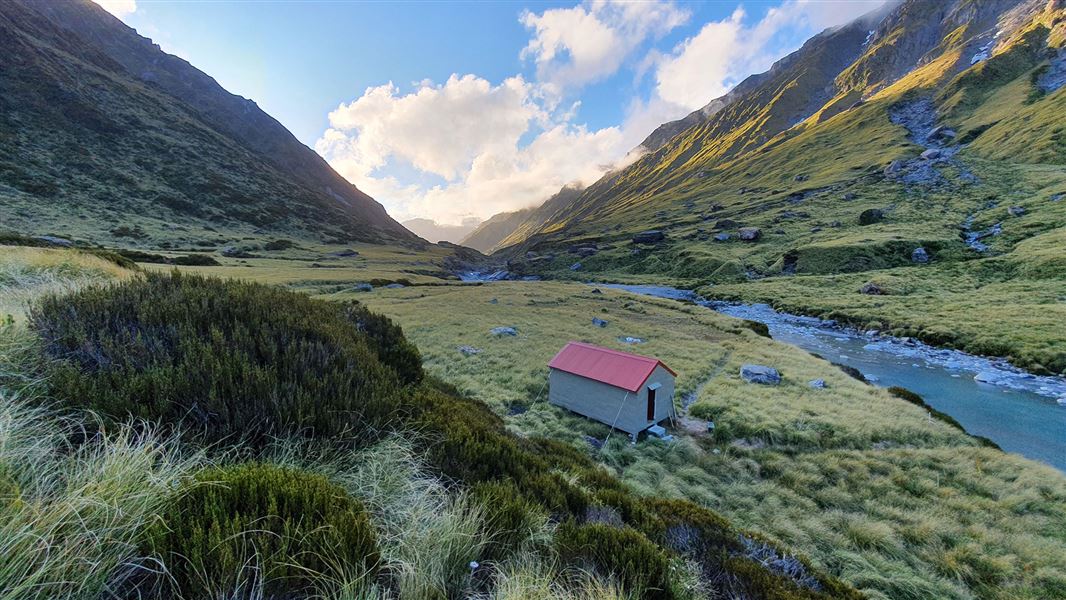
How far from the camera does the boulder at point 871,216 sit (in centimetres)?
8533

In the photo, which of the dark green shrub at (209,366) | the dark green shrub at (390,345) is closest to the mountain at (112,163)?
the dark green shrub at (390,345)

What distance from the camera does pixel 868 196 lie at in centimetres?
10144

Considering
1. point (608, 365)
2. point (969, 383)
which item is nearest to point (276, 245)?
point (608, 365)

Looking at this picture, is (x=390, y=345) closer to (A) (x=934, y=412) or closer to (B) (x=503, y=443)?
(B) (x=503, y=443)

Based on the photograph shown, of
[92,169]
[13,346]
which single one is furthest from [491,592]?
[92,169]

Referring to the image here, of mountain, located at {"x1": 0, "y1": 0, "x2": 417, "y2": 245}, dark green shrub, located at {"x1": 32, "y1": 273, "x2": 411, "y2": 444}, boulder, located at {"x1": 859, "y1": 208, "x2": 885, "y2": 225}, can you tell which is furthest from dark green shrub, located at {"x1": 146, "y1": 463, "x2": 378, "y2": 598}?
boulder, located at {"x1": 859, "y1": 208, "x2": 885, "y2": 225}

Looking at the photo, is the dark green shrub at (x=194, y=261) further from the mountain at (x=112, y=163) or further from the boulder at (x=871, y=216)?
the boulder at (x=871, y=216)

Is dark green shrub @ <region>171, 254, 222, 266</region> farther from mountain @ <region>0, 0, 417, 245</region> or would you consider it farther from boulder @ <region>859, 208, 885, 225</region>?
boulder @ <region>859, 208, 885, 225</region>

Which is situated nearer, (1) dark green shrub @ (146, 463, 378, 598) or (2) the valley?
(1) dark green shrub @ (146, 463, 378, 598)

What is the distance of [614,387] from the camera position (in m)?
16.8

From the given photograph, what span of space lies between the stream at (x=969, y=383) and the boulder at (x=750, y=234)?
193ft

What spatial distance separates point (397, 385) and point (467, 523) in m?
4.17

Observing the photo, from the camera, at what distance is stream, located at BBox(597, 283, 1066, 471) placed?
20.0m

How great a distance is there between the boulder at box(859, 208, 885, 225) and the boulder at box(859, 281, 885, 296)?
44.4m
